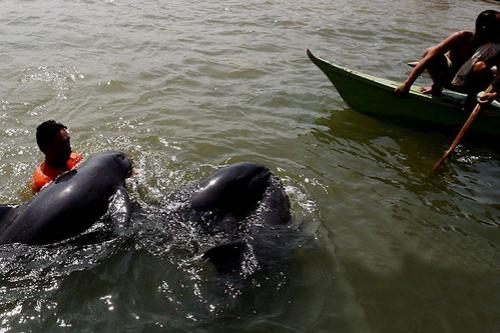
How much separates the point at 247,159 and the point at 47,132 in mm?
2285

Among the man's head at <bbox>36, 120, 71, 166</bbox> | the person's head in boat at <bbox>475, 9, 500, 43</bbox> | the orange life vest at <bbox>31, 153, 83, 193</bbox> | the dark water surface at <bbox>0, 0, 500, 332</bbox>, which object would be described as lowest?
the dark water surface at <bbox>0, 0, 500, 332</bbox>

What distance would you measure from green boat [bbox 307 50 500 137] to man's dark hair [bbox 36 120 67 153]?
3825 millimetres

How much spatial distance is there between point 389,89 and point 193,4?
8.80 metres

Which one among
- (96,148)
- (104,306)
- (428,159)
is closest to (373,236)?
(428,159)

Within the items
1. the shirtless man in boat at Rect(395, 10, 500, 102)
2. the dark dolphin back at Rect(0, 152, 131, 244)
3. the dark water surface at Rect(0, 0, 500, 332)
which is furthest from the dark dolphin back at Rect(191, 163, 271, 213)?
the shirtless man in boat at Rect(395, 10, 500, 102)

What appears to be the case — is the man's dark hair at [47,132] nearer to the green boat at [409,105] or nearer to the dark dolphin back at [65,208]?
the dark dolphin back at [65,208]

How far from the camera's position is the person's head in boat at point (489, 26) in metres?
5.87

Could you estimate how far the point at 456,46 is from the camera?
6270mm

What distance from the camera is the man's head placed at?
379 centimetres

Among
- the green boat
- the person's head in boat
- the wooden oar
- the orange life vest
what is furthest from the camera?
the green boat

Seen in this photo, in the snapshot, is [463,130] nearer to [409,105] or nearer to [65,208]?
[409,105]

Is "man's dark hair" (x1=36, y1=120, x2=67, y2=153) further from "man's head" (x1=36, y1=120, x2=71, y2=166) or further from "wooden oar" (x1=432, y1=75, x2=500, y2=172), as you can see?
"wooden oar" (x1=432, y1=75, x2=500, y2=172)

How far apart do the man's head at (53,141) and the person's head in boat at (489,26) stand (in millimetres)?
5454

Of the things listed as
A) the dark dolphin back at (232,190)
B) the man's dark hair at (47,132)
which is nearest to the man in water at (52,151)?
the man's dark hair at (47,132)
